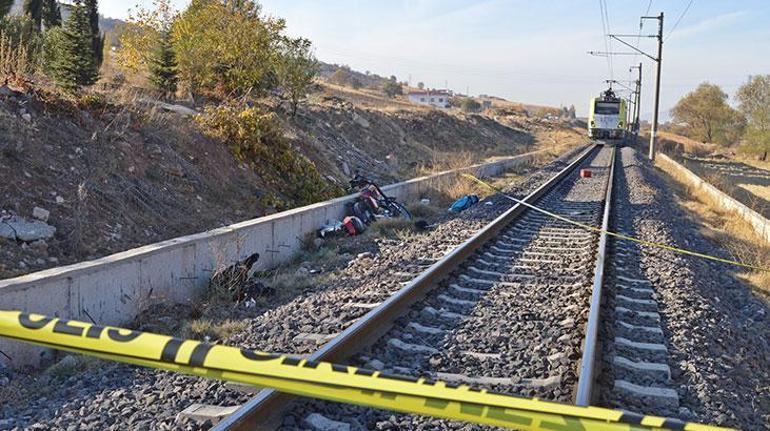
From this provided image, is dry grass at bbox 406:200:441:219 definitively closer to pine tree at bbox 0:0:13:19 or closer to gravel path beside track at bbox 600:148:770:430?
gravel path beside track at bbox 600:148:770:430

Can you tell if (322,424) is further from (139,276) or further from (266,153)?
(266,153)

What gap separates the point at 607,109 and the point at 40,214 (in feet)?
138

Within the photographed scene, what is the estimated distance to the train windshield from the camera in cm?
4534

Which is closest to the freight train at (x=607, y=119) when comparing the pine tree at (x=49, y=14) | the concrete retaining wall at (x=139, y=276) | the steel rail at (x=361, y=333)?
the pine tree at (x=49, y=14)

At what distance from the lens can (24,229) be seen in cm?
746

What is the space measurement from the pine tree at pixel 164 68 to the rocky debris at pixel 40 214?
1437 cm

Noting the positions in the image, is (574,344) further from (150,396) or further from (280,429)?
(150,396)

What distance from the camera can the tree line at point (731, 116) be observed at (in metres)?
70.2

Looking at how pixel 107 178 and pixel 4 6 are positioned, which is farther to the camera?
pixel 4 6

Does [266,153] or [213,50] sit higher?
[213,50]

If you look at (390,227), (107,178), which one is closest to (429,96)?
(390,227)

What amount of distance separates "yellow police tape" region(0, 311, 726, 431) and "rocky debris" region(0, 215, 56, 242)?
5222 mm

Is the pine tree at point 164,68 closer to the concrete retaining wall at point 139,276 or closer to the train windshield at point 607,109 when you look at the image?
the concrete retaining wall at point 139,276

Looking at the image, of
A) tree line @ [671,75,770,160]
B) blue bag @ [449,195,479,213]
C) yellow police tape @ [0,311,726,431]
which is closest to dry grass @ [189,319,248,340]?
yellow police tape @ [0,311,726,431]
